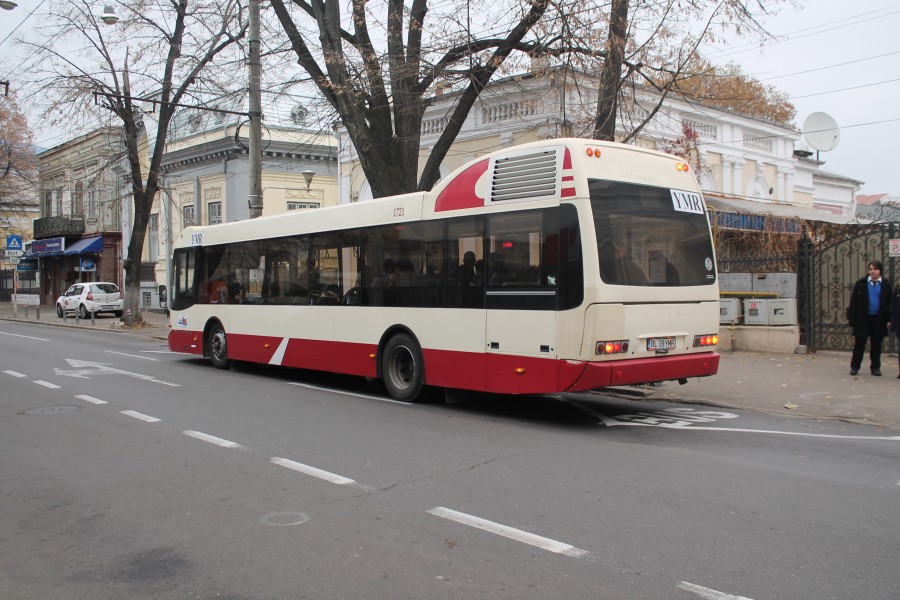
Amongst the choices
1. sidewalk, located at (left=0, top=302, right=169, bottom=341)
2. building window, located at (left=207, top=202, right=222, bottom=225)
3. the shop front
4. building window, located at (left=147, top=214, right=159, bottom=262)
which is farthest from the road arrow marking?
the shop front

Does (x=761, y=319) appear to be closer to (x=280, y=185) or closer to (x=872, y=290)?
(x=872, y=290)

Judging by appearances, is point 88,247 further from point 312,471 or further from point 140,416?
point 312,471

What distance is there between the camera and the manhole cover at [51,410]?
9.85 metres

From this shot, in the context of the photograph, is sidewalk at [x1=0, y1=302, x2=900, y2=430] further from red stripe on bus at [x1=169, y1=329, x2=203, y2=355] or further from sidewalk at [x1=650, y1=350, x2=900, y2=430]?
red stripe on bus at [x1=169, y1=329, x2=203, y2=355]

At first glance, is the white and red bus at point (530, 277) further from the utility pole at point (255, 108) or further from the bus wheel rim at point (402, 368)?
the utility pole at point (255, 108)

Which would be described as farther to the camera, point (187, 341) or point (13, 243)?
point (13, 243)

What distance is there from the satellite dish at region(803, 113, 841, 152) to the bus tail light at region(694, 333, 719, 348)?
1959cm

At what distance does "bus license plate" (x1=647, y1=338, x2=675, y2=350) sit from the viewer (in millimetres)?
8898

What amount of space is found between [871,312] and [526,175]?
6846 millimetres

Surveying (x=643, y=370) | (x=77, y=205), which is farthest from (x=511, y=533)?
(x=77, y=205)

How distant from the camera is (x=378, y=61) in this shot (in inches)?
585

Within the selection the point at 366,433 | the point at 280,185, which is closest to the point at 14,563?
the point at 366,433

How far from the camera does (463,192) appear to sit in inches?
391

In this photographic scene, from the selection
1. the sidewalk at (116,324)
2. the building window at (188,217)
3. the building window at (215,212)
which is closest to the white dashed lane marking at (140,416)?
the sidewalk at (116,324)
